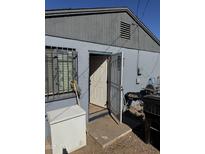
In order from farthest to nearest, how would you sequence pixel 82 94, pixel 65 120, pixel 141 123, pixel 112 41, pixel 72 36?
1. pixel 112 41
2. pixel 141 123
3. pixel 82 94
4. pixel 72 36
5. pixel 65 120

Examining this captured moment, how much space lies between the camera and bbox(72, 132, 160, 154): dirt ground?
10.0ft

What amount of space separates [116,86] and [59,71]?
1828mm

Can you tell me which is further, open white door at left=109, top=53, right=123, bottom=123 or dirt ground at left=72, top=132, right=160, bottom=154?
open white door at left=109, top=53, right=123, bottom=123

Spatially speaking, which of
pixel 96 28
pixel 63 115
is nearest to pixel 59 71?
pixel 63 115

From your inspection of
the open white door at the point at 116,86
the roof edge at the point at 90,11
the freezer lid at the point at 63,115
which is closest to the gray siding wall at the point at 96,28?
the roof edge at the point at 90,11

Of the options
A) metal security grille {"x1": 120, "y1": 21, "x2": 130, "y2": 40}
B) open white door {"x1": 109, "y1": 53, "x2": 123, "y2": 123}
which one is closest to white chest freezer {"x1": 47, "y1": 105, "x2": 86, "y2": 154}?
open white door {"x1": 109, "y1": 53, "x2": 123, "y2": 123}

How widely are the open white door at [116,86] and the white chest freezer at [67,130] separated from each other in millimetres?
1499

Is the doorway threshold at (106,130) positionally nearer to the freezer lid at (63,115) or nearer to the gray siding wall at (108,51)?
the gray siding wall at (108,51)

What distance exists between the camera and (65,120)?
2.83 metres

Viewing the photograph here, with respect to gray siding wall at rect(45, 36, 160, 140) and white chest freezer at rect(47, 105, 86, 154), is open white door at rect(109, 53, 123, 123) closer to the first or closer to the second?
gray siding wall at rect(45, 36, 160, 140)

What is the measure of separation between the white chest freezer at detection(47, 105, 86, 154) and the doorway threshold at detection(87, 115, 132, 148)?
1.61 ft
